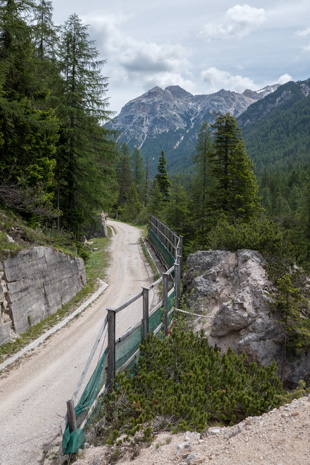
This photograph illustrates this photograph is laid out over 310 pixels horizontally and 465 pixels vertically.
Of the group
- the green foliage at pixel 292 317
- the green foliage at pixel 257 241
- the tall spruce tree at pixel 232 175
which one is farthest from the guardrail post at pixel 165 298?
the tall spruce tree at pixel 232 175

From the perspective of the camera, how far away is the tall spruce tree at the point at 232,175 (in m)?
21.4

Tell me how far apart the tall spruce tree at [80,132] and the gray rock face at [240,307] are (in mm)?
10066

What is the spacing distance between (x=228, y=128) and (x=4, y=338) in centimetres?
1891

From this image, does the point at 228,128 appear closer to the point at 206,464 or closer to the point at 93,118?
the point at 93,118

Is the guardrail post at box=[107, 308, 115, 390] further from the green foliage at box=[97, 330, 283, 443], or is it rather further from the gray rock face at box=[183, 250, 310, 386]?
the gray rock face at box=[183, 250, 310, 386]

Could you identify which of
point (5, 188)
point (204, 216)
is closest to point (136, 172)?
point (204, 216)

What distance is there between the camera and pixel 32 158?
47.8 ft

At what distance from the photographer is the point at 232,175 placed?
856 inches

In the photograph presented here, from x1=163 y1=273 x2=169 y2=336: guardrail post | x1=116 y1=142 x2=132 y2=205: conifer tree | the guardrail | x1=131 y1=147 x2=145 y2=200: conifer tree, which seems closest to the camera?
the guardrail

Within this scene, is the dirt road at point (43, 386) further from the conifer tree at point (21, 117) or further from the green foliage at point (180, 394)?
the conifer tree at point (21, 117)

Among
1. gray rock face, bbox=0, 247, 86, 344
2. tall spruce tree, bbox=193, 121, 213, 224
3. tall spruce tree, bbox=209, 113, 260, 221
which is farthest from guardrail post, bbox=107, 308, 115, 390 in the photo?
tall spruce tree, bbox=193, 121, 213, 224

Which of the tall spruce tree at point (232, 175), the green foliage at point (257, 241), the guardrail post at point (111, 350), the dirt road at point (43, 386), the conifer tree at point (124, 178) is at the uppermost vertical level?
the conifer tree at point (124, 178)

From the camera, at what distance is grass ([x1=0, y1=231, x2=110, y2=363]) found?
9.09 m

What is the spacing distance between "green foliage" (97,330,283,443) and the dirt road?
1.61 metres
